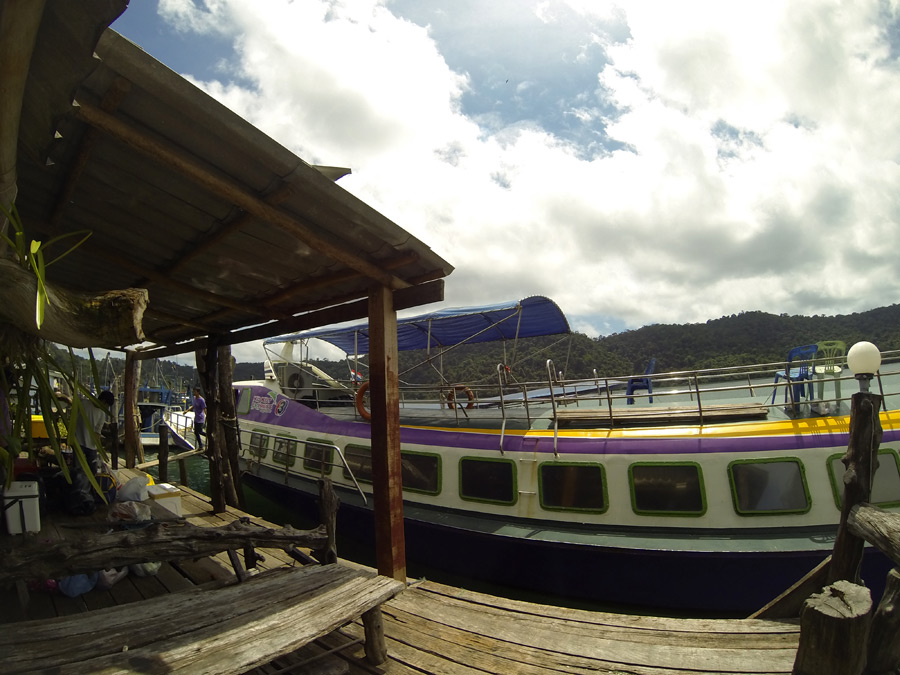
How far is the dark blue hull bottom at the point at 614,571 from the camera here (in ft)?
17.3

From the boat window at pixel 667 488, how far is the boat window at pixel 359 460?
4653 millimetres

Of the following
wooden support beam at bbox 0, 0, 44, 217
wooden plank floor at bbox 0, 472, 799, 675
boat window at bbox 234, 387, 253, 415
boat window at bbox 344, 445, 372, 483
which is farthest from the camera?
boat window at bbox 234, 387, 253, 415

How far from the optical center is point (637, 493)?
20.0ft

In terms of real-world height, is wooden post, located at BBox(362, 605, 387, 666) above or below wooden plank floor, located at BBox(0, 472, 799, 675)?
above

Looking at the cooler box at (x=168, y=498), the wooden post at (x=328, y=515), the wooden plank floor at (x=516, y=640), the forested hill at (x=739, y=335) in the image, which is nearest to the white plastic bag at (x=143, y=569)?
the wooden plank floor at (x=516, y=640)

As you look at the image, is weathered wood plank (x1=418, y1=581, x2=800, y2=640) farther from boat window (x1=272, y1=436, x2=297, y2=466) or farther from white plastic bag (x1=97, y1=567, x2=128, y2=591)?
boat window (x1=272, y1=436, x2=297, y2=466)

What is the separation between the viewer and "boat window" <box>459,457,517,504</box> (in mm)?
6883

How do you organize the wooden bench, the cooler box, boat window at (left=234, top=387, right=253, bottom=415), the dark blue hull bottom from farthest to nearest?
boat window at (left=234, top=387, right=253, bottom=415)
the cooler box
the dark blue hull bottom
the wooden bench

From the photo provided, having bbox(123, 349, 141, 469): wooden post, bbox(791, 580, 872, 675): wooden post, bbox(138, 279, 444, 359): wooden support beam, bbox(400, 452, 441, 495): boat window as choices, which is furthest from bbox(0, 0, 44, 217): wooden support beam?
bbox(123, 349, 141, 469): wooden post

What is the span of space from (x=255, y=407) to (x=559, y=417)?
8.48 m

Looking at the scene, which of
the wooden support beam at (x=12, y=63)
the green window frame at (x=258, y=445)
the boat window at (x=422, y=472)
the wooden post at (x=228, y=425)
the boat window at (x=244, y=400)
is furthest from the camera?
the boat window at (x=244, y=400)

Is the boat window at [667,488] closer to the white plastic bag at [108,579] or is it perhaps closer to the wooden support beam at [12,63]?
the white plastic bag at [108,579]

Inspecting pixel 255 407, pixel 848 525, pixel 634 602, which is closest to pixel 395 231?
pixel 848 525

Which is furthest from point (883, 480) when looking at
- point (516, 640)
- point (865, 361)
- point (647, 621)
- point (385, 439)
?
point (385, 439)
